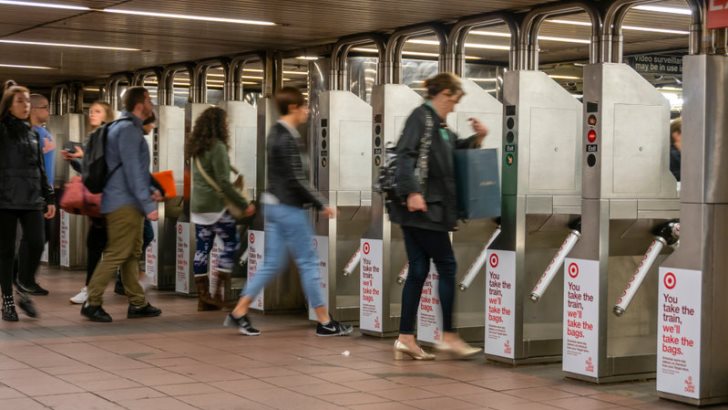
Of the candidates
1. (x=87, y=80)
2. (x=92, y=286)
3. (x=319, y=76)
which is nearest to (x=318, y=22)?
(x=319, y=76)

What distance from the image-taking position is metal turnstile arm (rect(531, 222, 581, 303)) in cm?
637

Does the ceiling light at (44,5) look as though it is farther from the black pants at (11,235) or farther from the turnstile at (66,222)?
the turnstile at (66,222)

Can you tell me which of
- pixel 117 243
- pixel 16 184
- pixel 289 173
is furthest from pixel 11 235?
pixel 289 173

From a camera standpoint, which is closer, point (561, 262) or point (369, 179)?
point (561, 262)

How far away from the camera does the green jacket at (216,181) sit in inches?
341

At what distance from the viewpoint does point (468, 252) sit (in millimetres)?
7500

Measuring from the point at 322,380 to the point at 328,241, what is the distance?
98.0 inches

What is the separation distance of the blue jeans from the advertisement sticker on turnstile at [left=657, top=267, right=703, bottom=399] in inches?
94.2

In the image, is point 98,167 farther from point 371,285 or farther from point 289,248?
point 371,285

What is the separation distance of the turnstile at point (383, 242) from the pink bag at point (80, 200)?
98.7 inches

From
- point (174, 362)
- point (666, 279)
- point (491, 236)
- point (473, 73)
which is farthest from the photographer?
point (473, 73)

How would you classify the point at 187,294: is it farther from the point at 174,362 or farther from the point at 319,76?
the point at 174,362

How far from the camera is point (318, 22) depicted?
26.2 ft

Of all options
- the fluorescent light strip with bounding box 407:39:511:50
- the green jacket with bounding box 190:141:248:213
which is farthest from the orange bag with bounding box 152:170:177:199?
the fluorescent light strip with bounding box 407:39:511:50
